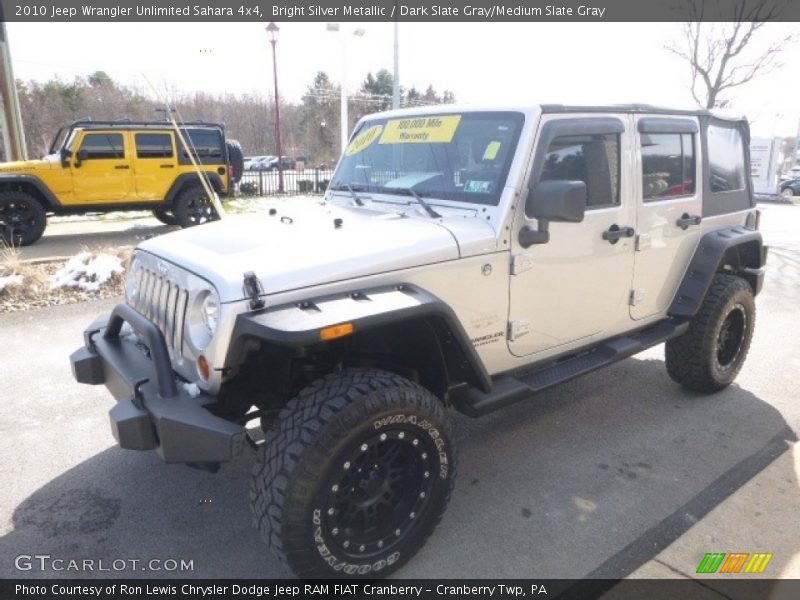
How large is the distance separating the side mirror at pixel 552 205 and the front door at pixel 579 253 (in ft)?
0.23

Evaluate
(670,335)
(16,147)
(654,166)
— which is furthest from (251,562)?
(16,147)

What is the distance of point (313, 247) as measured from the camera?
106 inches

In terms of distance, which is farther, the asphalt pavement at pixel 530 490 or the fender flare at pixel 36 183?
the fender flare at pixel 36 183

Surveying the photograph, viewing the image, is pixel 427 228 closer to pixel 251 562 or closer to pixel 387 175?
pixel 387 175

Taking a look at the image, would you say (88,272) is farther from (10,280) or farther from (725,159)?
(725,159)

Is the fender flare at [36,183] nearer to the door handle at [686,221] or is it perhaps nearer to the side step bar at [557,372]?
the side step bar at [557,372]

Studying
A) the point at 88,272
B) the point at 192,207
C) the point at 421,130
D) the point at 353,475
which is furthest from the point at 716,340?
the point at 192,207

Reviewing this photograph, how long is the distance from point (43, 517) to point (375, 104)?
47.1 metres

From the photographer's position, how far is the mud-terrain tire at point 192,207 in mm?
12188

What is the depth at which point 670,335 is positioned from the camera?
4.05 metres

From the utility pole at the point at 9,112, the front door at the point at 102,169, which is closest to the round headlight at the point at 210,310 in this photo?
the front door at the point at 102,169

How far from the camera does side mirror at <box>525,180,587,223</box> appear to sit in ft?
9.29

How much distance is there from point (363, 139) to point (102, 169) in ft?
29.3

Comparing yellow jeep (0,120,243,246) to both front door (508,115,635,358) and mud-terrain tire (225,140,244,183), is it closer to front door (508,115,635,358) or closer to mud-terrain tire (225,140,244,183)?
mud-terrain tire (225,140,244,183)
